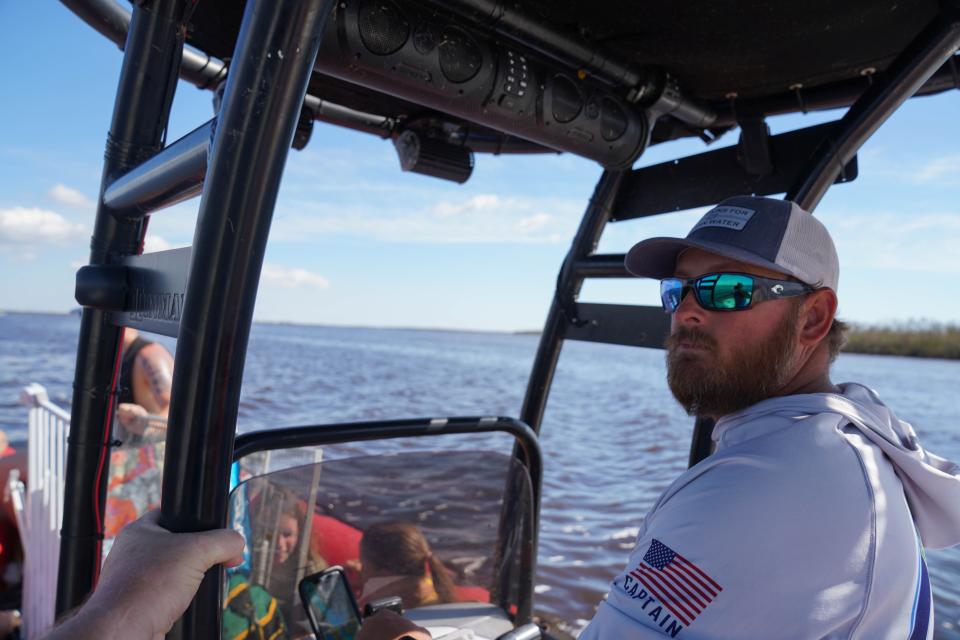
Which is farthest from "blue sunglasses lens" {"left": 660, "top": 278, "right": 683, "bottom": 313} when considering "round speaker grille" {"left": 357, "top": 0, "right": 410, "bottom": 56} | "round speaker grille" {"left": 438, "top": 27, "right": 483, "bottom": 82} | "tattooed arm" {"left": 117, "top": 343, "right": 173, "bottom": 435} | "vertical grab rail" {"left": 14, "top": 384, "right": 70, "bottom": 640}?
"tattooed arm" {"left": 117, "top": 343, "right": 173, "bottom": 435}

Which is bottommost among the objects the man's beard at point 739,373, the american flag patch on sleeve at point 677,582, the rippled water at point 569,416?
the rippled water at point 569,416

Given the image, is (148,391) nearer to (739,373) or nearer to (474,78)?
(474,78)

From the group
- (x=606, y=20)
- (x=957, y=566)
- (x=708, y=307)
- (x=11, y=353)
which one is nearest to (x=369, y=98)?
(x=606, y=20)

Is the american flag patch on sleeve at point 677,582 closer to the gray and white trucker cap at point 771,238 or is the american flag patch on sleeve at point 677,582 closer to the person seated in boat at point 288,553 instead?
the gray and white trucker cap at point 771,238

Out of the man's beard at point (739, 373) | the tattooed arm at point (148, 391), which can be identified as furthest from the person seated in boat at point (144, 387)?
the man's beard at point (739, 373)

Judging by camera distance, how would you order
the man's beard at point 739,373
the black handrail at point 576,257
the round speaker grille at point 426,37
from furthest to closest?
the black handrail at point 576,257 < the round speaker grille at point 426,37 < the man's beard at point 739,373

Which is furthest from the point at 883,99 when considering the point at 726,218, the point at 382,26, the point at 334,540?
the point at 334,540

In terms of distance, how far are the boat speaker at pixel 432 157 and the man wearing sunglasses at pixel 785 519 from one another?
1591mm

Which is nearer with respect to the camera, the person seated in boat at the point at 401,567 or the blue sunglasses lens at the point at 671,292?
the blue sunglasses lens at the point at 671,292

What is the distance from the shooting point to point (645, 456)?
12305 millimetres

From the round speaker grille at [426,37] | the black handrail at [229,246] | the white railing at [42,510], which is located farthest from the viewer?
the white railing at [42,510]

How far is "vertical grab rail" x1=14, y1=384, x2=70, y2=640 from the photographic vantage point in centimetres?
345

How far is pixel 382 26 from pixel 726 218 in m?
1.02

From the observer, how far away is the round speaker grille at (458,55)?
1.97 meters
